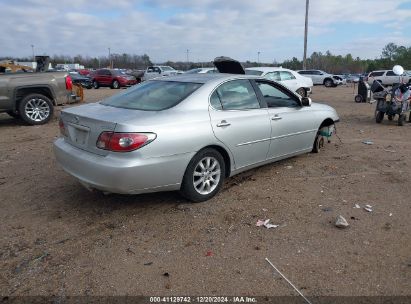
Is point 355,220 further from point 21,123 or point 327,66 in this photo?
point 327,66

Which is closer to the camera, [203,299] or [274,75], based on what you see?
[203,299]

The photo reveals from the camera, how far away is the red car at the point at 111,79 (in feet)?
96.3

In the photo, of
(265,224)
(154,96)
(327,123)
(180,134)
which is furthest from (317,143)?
(180,134)

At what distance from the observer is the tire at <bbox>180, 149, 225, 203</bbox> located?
4.32m

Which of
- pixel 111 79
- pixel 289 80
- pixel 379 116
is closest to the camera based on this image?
pixel 379 116

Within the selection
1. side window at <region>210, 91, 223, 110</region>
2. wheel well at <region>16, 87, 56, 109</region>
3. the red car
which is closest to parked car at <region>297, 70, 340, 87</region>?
the red car

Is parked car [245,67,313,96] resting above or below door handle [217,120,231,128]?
above

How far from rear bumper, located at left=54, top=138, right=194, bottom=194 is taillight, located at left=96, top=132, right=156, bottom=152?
0.07 meters

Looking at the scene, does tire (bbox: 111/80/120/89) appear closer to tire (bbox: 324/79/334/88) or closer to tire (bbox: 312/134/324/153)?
tire (bbox: 324/79/334/88)

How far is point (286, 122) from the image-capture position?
5.58 m

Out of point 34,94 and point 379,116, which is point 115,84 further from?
point 379,116

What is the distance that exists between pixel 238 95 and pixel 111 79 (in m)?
26.0

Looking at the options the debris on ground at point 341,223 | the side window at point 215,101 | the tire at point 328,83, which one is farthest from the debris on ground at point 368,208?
the tire at point 328,83

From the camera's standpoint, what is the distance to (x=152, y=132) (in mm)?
3887
